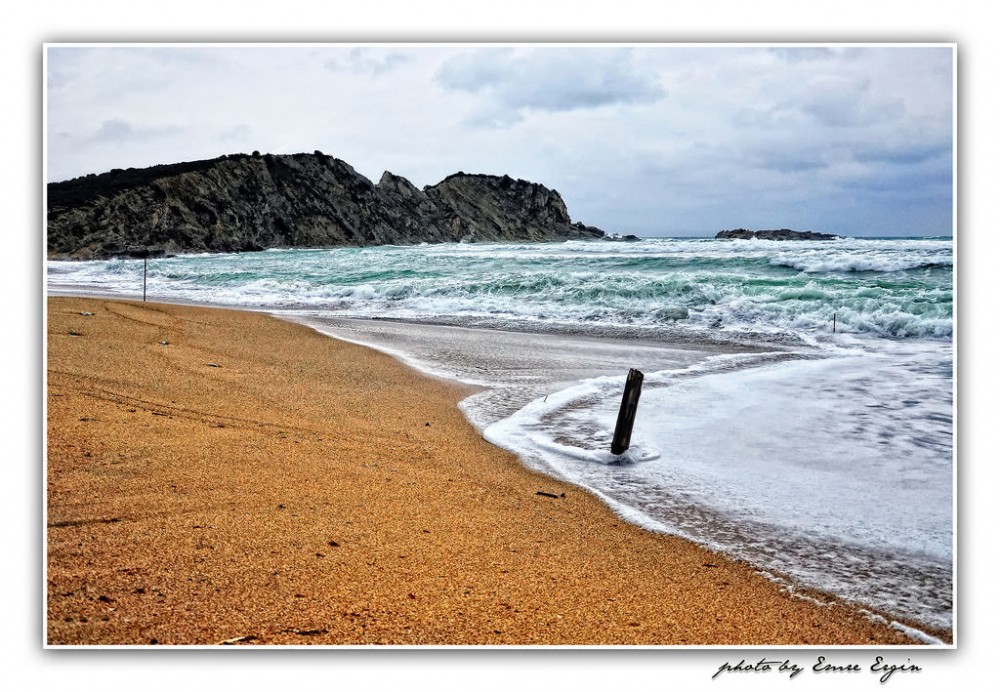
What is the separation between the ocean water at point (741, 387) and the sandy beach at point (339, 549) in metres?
0.45

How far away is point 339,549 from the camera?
110 inches

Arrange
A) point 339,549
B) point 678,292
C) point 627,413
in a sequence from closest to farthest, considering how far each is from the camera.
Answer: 1. point 339,549
2. point 627,413
3. point 678,292

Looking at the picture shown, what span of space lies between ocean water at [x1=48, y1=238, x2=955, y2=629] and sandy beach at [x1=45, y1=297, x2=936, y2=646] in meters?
0.45

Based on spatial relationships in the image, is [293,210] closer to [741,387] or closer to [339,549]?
[741,387]

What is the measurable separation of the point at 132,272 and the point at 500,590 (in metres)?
27.6

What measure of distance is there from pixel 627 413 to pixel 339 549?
2428 mm

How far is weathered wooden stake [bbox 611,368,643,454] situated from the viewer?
4.56 meters

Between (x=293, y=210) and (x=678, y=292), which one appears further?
(x=293, y=210)

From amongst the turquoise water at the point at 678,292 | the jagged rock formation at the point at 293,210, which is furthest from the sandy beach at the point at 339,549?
the jagged rock formation at the point at 293,210

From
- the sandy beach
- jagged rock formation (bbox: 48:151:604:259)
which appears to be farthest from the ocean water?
jagged rock formation (bbox: 48:151:604:259)

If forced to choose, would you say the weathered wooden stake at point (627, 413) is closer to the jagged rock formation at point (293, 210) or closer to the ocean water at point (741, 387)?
Answer: the ocean water at point (741, 387)

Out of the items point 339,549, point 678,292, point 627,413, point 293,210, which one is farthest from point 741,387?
point 293,210

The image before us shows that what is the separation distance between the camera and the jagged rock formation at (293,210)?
132ft

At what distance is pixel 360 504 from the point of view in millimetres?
3301
